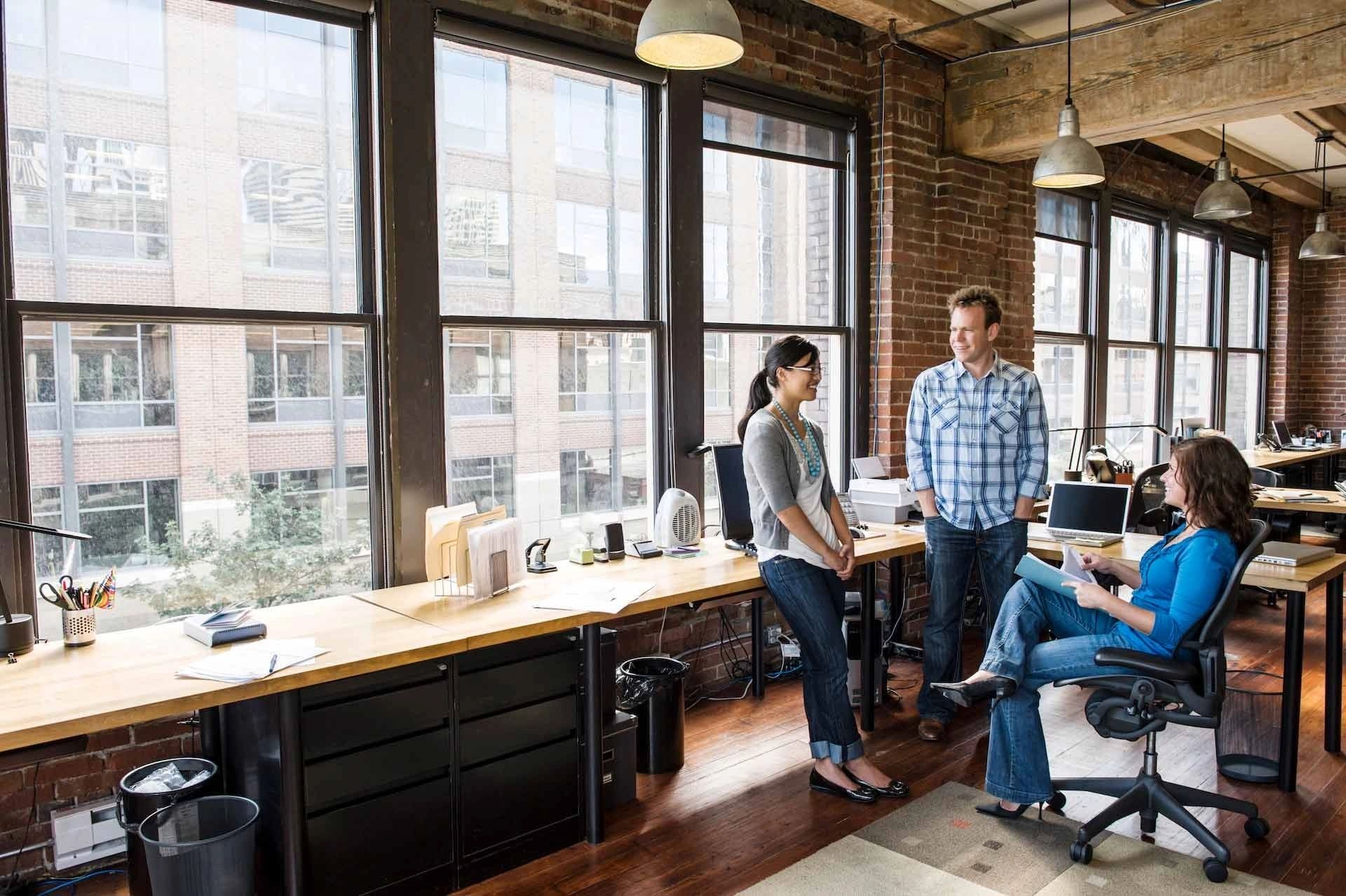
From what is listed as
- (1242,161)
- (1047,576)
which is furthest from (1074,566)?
A: (1242,161)

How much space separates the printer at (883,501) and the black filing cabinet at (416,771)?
84.5 inches

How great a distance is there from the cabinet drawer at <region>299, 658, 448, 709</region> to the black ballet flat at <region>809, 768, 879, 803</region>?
1476 millimetres

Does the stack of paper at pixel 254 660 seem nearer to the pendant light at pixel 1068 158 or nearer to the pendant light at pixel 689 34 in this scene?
the pendant light at pixel 689 34

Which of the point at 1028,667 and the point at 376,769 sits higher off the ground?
the point at 1028,667

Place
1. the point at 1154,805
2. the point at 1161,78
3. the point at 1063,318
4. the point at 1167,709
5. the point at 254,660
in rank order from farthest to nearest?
the point at 1063,318, the point at 1161,78, the point at 1154,805, the point at 1167,709, the point at 254,660

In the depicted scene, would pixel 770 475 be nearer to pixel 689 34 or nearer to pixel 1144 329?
pixel 689 34

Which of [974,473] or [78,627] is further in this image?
[974,473]

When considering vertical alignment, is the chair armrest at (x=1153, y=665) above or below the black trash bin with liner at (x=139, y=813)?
above

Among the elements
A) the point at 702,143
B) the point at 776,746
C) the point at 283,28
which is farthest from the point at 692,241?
the point at 776,746

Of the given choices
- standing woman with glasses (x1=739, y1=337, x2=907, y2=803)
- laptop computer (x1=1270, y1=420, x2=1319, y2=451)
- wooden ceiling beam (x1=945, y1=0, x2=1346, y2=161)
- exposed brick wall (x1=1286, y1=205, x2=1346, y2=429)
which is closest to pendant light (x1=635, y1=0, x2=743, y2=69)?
standing woman with glasses (x1=739, y1=337, x2=907, y2=803)

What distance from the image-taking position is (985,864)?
9.75ft

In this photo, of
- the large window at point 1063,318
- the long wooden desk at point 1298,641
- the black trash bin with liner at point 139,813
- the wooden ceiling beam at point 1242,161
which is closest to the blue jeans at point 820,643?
the long wooden desk at point 1298,641

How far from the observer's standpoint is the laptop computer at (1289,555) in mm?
3619

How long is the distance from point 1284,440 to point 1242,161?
2649 mm
